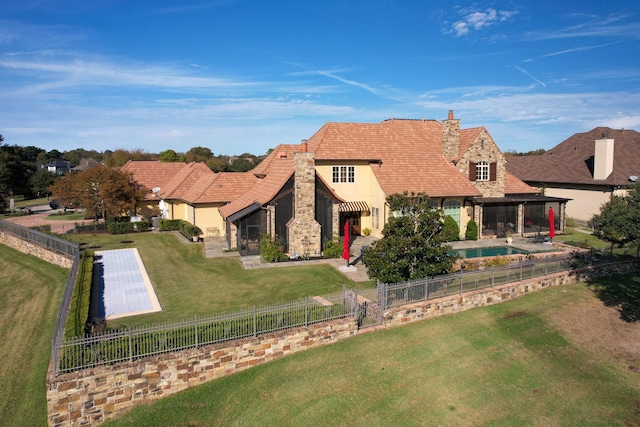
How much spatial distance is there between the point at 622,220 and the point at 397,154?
17511 millimetres

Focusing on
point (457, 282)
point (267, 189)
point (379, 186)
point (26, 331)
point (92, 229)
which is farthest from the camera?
point (92, 229)

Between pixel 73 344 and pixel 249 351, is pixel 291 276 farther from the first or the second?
pixel 73 344

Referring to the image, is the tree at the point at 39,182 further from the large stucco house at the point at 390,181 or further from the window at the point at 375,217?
the window at the point at 375,217

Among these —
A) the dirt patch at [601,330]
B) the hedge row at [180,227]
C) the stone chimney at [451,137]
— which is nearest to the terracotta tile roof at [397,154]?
the stone chimney at [451,137]

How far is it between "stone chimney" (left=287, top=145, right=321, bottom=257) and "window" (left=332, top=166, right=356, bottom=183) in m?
6.82

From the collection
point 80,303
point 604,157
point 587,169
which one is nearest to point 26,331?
point 80,303

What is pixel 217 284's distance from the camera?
2445cm

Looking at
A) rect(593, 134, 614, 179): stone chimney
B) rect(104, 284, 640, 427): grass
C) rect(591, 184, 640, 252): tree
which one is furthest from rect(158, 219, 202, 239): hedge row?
rect(593, 134, 614, 179): stone chimney

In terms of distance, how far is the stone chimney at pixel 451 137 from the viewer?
3950cm

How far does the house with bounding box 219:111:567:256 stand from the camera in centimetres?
3088

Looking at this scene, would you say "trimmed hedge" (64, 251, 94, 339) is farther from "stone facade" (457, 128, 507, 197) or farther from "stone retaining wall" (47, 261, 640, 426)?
"stone facade" (457, 128, 507, 197)

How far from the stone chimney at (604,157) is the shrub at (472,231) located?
17.5 m

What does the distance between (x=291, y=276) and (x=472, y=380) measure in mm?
12722

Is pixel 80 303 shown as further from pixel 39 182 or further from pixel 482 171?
pixel 39 182
